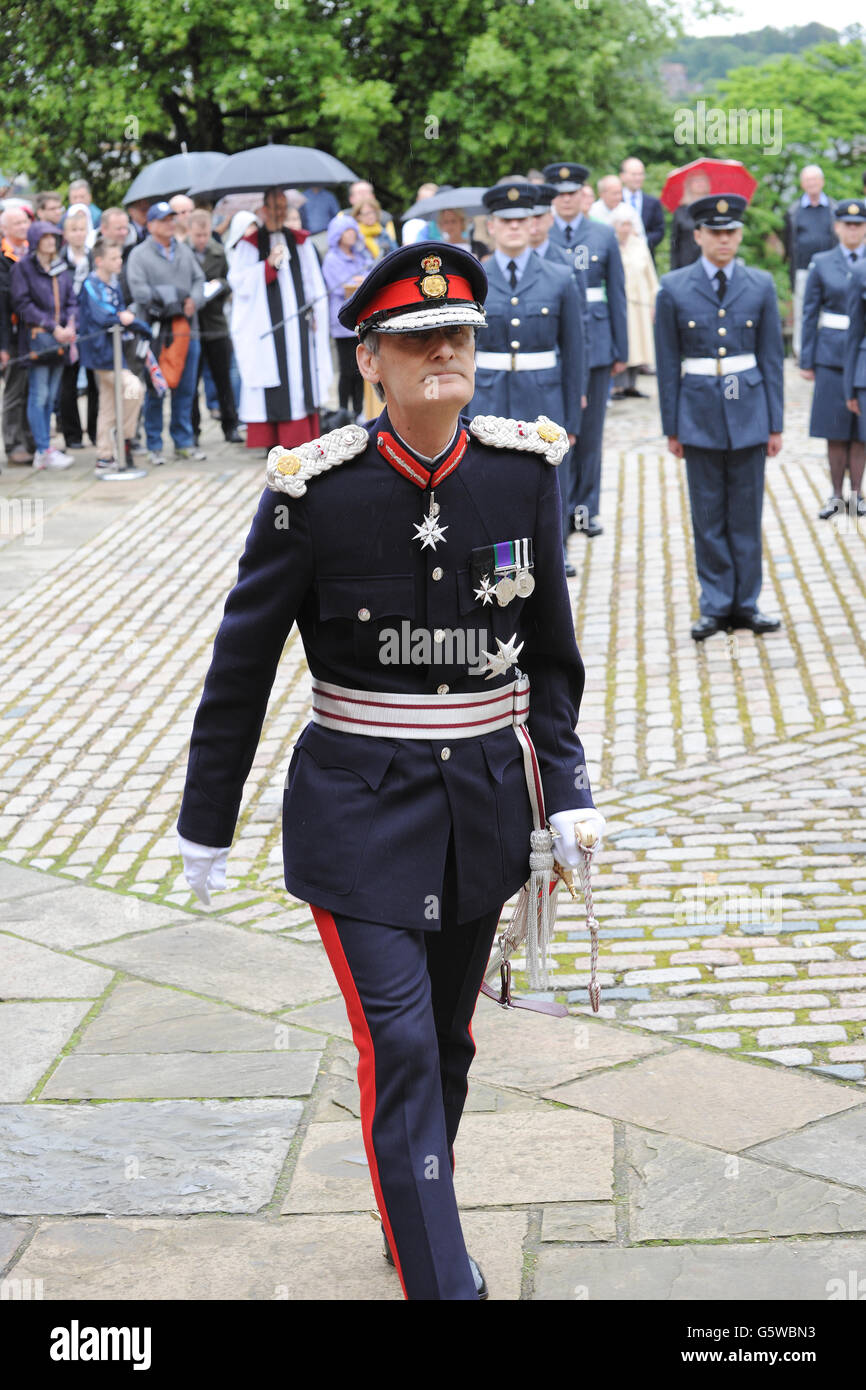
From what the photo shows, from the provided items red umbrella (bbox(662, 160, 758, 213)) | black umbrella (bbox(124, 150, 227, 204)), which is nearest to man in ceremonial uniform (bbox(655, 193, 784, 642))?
→ black umbrella (bbox(124, 150, 227, 204))

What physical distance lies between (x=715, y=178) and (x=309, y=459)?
15050 mm

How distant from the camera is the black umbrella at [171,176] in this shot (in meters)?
16.5

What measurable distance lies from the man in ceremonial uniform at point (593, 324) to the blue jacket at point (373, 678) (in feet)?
27.1

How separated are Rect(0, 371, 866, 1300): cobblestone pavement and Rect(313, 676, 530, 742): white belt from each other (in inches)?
44.6

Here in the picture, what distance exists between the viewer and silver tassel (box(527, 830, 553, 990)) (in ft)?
11.9

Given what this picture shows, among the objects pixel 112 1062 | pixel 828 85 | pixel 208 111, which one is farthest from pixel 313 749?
pixel 828 85

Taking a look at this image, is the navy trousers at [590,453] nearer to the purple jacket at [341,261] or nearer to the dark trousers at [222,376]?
the purple jacket at [341,261]

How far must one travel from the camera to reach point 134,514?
42.7 feet

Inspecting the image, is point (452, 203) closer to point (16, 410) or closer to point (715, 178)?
point (715, 178)

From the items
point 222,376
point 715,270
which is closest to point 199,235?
point 222,376

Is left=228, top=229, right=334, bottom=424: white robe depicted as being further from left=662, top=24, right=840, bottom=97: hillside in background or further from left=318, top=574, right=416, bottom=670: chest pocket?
left=662, top=24, right=840, bottom=97: hillside in background

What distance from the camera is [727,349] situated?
944cm

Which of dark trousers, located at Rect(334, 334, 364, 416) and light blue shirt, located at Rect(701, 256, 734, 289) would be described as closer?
light blue shirt, located at Rect(701, 256, 734, 289)

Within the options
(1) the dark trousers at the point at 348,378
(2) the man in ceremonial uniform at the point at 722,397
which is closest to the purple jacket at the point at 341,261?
(1) the dark trousers at the point at 348,378
